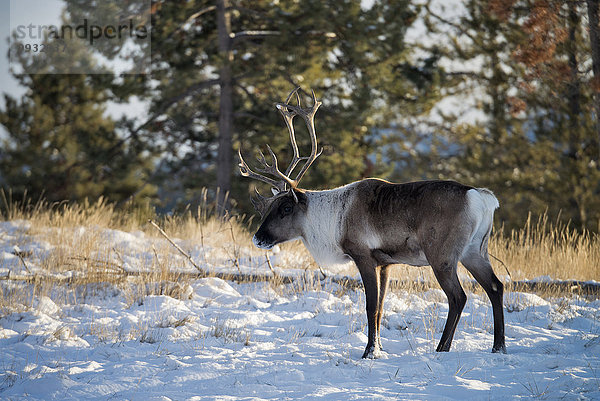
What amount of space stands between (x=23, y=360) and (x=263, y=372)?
194 centimetres

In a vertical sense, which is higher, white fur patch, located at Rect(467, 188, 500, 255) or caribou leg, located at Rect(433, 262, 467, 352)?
white fur patch, located at Rect(467, 188, 500, 255)

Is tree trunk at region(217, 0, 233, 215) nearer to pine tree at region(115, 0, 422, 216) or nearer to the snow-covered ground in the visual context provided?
pine tree at region(115, 0, 422, 216)

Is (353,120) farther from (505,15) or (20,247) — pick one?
(20,247)

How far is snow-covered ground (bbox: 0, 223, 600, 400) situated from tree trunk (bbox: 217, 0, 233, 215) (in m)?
Answer: 7.18

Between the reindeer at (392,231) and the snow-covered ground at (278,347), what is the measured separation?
1.66ft

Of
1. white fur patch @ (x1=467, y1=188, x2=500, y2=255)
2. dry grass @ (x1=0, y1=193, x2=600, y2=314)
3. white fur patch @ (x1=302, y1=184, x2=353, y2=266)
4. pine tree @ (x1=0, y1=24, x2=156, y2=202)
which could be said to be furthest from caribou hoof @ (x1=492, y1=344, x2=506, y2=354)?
pine tree @ (x1=0, y1=24, x2=156, y2=202)

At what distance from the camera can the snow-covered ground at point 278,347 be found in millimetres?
3809

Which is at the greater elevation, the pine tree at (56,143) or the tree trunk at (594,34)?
the tree trunk at (594,34)

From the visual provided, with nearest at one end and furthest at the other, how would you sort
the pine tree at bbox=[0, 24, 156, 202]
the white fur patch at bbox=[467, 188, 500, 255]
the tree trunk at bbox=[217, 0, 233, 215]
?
the white fur patch at bbox=[467, 188, 500, 255], the tree trunk at bbox=[217, 0, 233, 215], the pine tree at bbox=[0, 24, 156, 202]

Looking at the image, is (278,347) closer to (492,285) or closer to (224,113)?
(492,285)

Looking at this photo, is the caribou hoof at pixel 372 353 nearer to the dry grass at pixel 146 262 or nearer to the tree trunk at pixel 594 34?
the dry grass at pixel 146 262

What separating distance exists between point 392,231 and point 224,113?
10085 mm

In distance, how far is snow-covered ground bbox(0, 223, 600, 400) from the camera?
12.5 feet

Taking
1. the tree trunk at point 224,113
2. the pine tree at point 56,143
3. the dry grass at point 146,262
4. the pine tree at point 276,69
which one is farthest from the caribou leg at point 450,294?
the pine tree at point 56,143
